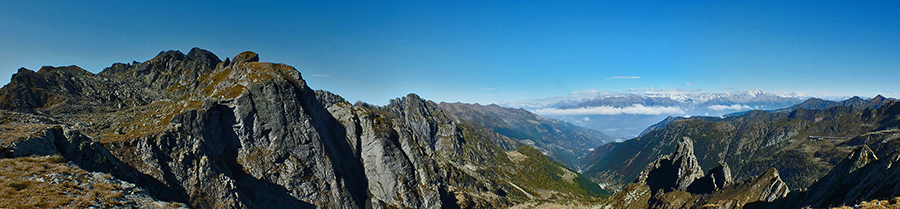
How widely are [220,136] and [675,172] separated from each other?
17553 centimetres

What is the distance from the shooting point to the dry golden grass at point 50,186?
2688 centimetres

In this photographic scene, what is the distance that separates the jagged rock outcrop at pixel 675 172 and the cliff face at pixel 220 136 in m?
100

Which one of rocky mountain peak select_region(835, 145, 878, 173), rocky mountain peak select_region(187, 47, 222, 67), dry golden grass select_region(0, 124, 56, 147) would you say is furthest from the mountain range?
rocky mountain peak select_region(187, 47, 222, 67)

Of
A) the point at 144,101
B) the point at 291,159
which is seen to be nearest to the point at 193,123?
the point at 291,159

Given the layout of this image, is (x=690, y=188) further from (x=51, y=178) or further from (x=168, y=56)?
(x=168, y=56)

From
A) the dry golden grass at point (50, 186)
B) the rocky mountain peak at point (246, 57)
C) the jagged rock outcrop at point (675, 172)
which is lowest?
the jagged rock outcrop at point (675, 172)

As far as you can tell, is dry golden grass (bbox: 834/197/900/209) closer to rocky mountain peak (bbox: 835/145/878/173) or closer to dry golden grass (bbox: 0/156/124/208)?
rocky mountain peak (bbox: 835/145/878/173)

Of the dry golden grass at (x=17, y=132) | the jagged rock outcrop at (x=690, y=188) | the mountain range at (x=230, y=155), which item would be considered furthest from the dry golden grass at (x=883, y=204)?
the dry golden grass at (x=17, y=132)

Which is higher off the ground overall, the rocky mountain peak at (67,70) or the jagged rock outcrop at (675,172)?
the rocky mountain peak at (67,70)

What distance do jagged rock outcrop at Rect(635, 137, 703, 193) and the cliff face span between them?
10011 cm

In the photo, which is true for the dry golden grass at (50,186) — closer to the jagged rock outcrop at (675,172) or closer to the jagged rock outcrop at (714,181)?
the jagged rock outcrop at (714,181)

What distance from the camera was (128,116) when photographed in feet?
234

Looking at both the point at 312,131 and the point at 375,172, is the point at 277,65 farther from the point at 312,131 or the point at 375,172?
the point at 375,172

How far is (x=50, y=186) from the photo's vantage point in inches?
1165
